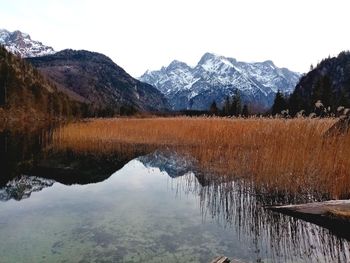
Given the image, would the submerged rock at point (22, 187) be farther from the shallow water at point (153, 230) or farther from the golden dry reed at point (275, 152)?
the golden dry reed at point (275, 152)

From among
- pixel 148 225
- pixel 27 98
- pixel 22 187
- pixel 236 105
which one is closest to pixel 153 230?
pixel 148 225

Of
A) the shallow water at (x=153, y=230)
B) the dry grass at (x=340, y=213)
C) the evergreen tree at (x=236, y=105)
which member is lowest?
the shallow water at (x=153, y=230)

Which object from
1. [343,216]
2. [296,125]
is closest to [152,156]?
[296,125]

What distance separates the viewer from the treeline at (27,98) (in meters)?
63.3

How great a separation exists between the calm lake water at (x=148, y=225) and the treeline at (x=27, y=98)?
5535 centimetres


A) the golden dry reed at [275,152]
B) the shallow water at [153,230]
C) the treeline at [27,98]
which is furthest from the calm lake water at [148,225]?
the treeline at [27,98]

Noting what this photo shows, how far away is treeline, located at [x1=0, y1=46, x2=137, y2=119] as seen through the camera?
63253mm

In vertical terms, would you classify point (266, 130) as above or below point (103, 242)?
above

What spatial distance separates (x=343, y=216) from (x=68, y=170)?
8472mm

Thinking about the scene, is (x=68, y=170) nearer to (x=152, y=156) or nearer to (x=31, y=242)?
(x=152, y=156)

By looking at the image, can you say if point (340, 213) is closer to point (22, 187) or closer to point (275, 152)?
point (275, 152)

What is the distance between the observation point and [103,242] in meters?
5.30

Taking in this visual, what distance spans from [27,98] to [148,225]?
7029cm

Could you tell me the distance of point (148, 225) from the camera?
6.05m
